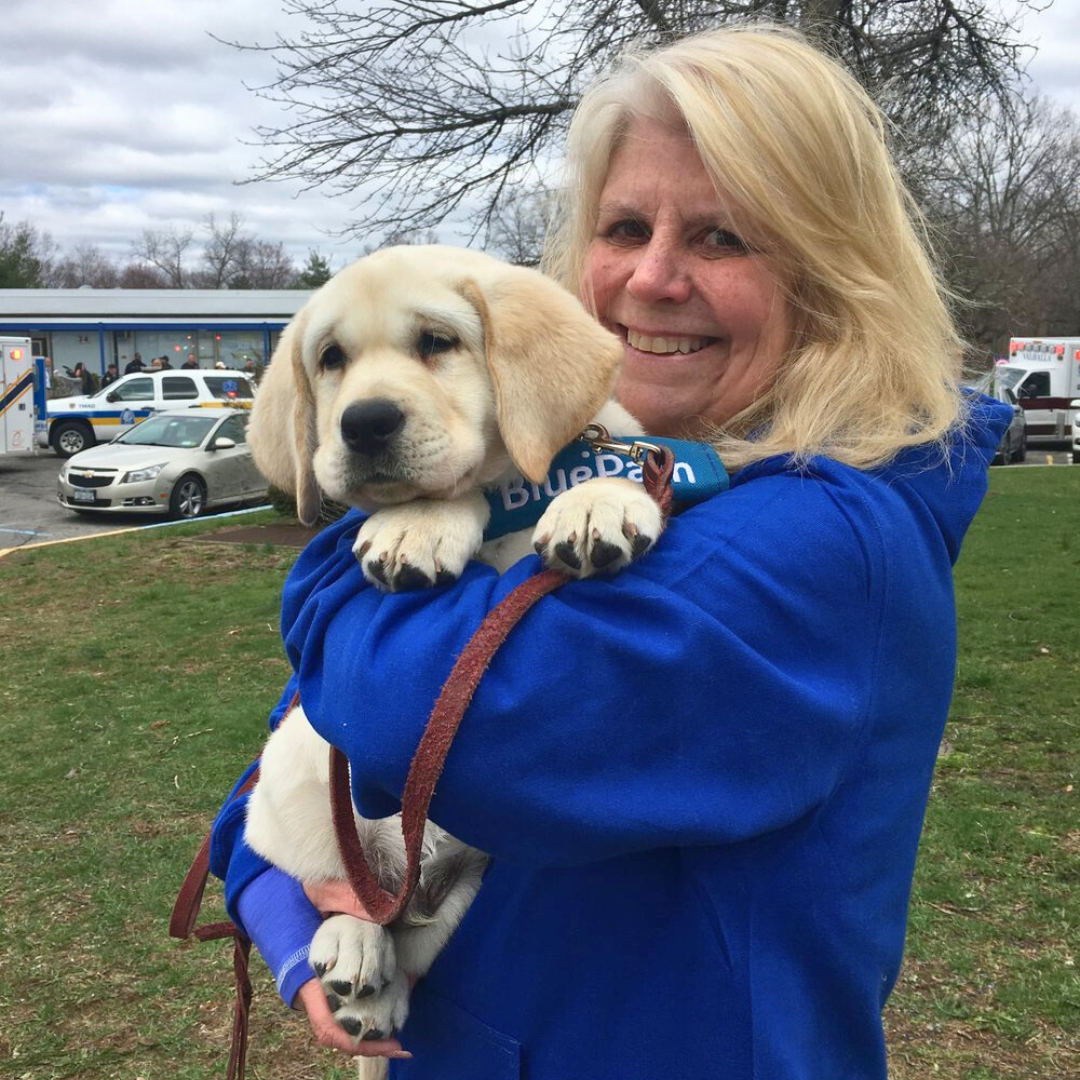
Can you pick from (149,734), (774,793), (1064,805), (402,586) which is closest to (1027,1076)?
(1064,805)

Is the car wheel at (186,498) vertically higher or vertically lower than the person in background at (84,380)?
lower

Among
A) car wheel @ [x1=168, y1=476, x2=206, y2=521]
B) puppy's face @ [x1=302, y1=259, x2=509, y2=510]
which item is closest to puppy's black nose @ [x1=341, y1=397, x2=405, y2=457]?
puppy's face @ [x1=302, y1=259, x2=509, y2=510]

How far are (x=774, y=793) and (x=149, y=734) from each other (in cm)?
653

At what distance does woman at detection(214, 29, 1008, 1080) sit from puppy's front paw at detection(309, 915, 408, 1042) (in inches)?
1.5

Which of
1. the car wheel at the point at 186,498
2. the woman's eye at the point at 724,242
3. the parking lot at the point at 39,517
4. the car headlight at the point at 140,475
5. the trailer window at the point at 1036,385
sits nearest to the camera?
the woman's eye at the point at 724,242

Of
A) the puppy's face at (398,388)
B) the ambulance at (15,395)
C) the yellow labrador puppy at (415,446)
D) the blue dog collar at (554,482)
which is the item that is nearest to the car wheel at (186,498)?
the ambulance at (15,395)

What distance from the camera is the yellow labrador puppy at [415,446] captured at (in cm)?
184

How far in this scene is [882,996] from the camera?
71.3 inches

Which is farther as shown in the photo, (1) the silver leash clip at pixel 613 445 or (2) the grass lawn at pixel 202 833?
(2) the grass lawn at pixel 202 833

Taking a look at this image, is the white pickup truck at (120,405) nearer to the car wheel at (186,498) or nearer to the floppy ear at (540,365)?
the car wheel at (186,498)

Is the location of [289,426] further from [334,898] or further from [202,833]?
[202,833]

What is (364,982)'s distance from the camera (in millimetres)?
1862

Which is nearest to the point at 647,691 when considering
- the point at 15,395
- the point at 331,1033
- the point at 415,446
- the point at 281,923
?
the point at 415,446

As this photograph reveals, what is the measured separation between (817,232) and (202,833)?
189 inches
